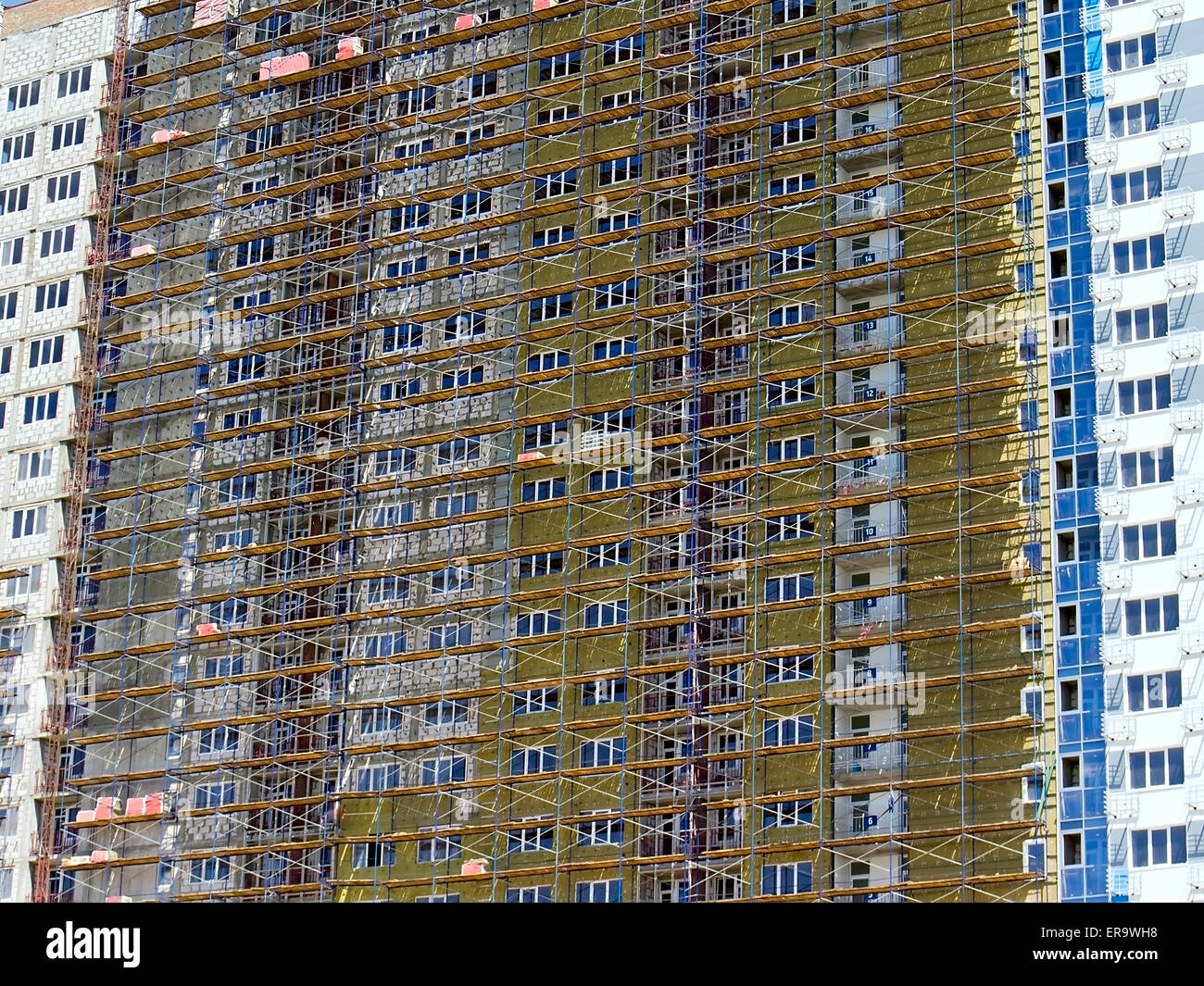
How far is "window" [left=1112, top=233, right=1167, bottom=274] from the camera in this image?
53250 mm

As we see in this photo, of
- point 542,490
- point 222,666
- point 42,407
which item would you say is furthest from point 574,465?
point 42,407

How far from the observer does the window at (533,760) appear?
58.3 metres

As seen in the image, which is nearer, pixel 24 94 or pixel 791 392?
pixel 791 392

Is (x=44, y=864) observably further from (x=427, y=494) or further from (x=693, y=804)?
(x=693, y=804)

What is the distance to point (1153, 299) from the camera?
53.0 m

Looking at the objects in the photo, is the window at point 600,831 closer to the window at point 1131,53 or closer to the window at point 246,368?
the window at point 246,368

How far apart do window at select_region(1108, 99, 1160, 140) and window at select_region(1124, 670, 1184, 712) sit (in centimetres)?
1327

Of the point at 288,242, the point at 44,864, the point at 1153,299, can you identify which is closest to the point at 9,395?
the point at 288,242

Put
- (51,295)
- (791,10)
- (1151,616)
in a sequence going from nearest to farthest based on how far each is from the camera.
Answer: (1151,616)
(791,10)
(51,295)

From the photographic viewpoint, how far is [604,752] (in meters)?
57.6

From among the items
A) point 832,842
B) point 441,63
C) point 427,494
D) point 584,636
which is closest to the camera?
point 832,842

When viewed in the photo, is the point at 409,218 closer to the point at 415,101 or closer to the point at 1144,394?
the point at 415,101

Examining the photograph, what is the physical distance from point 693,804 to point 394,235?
20229 millimetres

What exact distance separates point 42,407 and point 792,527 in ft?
88.6
